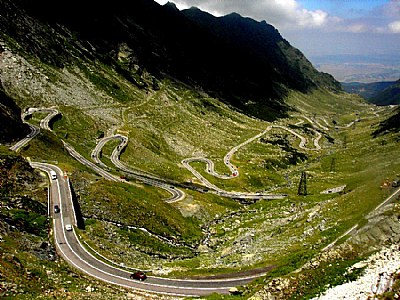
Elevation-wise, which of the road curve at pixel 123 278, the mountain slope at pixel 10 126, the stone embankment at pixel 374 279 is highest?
the stone embankment at pixel 374 279

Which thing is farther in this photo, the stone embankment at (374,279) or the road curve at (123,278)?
the road curve at (123,278)

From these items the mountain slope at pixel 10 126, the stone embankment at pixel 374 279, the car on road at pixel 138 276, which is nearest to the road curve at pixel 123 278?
the car on road at pixel 138 276

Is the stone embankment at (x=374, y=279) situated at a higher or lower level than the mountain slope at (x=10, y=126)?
higher

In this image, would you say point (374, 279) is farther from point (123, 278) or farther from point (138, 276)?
point (123, 278)

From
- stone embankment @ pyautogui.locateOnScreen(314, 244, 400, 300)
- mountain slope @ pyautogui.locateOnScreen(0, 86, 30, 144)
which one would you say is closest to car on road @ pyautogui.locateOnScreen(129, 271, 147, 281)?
stone embankment @ pyautogui.locateOnScreen(314, 244, 400, 300)

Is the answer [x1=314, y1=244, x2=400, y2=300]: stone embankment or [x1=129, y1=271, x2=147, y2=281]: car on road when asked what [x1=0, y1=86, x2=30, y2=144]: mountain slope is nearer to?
[x1=129, y1=271, x2=147, y2=281]: car on road

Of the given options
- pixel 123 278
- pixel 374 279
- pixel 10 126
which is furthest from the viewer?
pixel 10 126

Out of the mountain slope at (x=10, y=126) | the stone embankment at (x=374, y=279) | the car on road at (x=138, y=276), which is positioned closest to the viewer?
the stone embankment at (x=374, y=279)

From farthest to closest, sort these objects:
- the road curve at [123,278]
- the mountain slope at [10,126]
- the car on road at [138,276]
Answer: the mountain slope at [10,126]
the car on road at [138,276]
the road curve at [123,278]

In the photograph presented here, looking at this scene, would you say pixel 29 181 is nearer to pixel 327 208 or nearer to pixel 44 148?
pixel 44 148

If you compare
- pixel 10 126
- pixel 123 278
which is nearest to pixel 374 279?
pixel 123 278

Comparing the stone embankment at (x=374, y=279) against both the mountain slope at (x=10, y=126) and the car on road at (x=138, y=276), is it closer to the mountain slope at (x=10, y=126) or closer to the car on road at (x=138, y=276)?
the car on road at (x=138, y=276)

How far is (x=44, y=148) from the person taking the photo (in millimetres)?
123250

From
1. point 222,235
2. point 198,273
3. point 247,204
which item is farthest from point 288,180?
point 198,273
